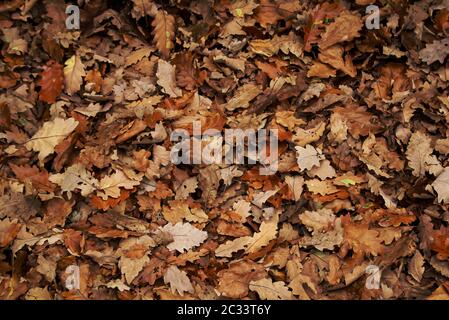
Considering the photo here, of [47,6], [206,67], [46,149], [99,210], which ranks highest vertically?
[47,6]

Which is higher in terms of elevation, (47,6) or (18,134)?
(47,6)

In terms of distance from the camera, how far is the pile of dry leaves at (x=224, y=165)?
8.74 feet

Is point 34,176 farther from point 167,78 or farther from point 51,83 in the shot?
point 167,78

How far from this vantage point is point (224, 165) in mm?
2988

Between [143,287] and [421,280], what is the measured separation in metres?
1.49

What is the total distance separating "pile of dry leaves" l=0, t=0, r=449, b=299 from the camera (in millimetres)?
2664

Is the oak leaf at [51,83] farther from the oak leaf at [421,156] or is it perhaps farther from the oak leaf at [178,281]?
the oak leaf at [421,156]

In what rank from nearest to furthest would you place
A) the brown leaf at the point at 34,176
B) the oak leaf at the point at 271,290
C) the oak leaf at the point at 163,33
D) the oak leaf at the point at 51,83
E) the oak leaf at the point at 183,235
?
the oak leaf at the point at 271,290 → the oak leaf at the point at 183,235 → the brown leaf at the point at 34,176 → the oak leaf at the point at 51,83 → the oak leaf at the point at 163,33

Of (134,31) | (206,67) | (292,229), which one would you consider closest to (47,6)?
(134,31)

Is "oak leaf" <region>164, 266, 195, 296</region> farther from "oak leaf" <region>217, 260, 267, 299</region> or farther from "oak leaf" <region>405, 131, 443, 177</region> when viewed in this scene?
"oak leaf" <region>405, 131, 443, 177</region>

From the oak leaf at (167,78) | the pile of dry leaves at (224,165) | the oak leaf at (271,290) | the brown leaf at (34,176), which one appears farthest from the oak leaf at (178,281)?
the oak leaf at (167,78)

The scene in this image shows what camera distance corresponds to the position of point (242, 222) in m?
2.83

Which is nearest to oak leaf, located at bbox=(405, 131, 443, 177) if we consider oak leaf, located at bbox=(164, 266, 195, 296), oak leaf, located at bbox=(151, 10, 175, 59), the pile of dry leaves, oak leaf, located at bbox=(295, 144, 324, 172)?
the pile of dry leaves

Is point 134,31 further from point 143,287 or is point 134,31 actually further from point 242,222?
point 143,287
